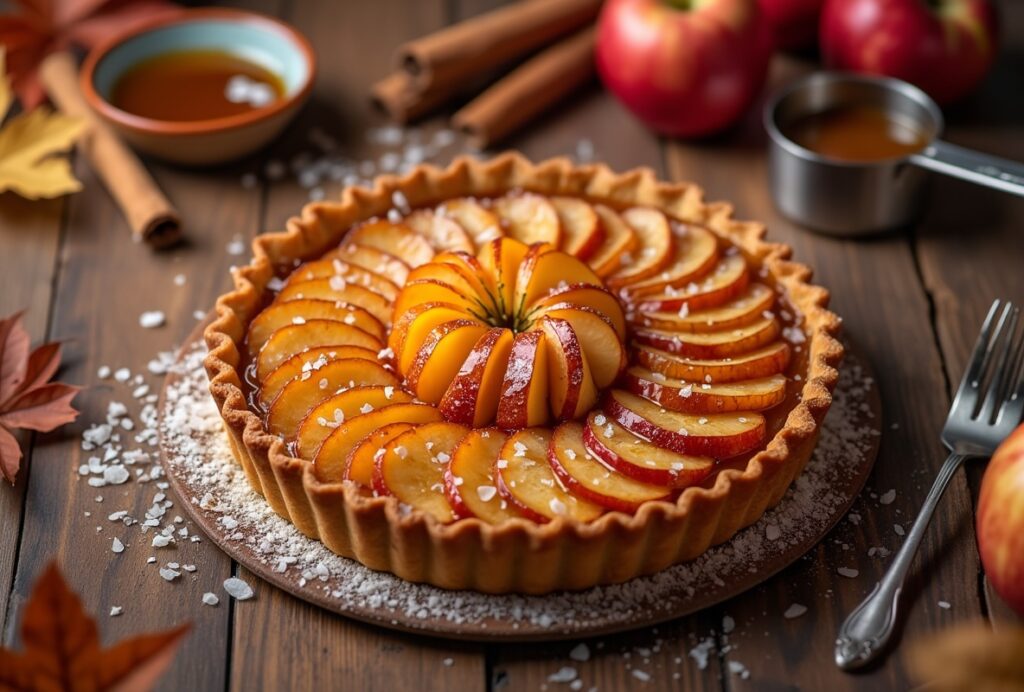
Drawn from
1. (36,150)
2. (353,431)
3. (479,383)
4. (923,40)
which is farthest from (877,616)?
(36,150)

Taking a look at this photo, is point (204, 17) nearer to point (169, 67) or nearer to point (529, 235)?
point (169, 67)

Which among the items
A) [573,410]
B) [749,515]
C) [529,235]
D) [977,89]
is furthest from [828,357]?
[977,89]

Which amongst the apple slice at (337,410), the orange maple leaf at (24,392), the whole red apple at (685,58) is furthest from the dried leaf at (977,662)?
the whole red apple at (685,58)

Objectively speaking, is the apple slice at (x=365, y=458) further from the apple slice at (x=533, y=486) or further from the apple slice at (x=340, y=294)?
the apple slice at (x=340, y=294)

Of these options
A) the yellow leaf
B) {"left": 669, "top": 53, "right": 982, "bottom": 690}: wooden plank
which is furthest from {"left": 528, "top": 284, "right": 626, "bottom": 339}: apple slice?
the yellow leaf

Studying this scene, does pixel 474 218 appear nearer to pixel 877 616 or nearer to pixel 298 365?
pixel 298 365
